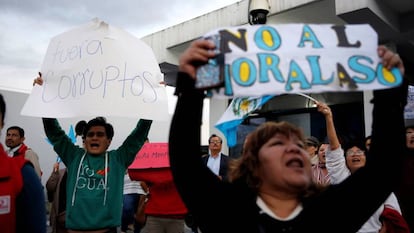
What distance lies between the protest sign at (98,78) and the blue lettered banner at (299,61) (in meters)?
1.55

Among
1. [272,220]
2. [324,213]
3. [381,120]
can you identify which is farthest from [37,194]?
[381,120]

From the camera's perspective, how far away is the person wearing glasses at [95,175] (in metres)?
2.87

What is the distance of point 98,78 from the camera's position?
2.96 m

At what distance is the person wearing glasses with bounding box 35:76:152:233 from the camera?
2.87 m

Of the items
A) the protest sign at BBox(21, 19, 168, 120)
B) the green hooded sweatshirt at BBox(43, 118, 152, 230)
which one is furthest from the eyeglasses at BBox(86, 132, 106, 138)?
the protest sign at BBox(21, 19, 168, 120)

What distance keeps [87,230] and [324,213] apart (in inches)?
78.4

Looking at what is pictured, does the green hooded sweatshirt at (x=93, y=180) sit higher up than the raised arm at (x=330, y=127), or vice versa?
the raised arm at (x=330, y=127)

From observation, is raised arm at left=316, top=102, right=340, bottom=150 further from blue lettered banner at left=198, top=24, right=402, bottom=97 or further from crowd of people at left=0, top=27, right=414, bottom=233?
blue lettered banner at left=198, top=24, right=402, bottom=97

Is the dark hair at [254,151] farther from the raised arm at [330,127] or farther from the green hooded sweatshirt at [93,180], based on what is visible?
the green hooded sweatshirt at [93,180]

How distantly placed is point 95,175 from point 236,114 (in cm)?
126

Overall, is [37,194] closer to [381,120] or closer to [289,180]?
[289,180]

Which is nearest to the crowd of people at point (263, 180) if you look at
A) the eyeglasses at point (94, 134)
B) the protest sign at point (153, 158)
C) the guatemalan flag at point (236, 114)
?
the guatemalan flag at point (236, 114)

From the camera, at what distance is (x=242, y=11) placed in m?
7.48

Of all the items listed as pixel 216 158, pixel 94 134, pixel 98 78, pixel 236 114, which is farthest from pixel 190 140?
pixel 216 158
